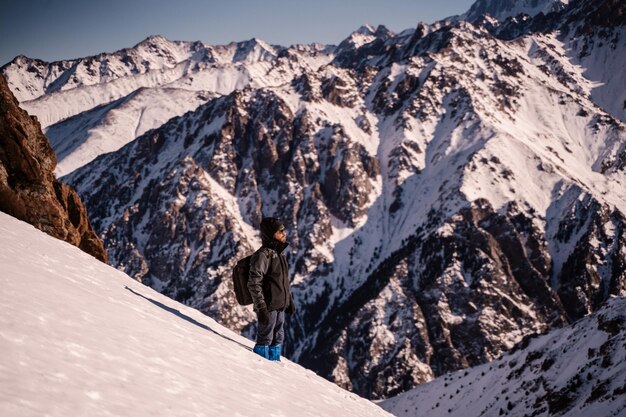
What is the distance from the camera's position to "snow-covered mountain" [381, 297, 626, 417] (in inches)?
939

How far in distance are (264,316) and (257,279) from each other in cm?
111

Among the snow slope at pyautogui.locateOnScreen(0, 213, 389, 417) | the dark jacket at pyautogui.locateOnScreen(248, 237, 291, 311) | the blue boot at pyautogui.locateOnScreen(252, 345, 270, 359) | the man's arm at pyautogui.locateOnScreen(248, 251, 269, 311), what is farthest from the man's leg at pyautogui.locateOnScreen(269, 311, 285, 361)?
the man's arm at pyautogui.locateOnScreen(248, 251, 269, 311)

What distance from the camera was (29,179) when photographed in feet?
73.8

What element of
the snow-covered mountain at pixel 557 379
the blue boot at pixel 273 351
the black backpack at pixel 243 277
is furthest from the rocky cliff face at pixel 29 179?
the snow-covered mountain at pixel 557 379

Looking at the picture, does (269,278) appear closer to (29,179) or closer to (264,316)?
(264,316)

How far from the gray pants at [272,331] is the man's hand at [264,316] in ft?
0.33

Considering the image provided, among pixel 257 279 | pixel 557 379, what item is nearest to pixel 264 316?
pixel 257 279

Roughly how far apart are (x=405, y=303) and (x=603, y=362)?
152140mm

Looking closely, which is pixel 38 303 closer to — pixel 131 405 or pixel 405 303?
pixel 131 405

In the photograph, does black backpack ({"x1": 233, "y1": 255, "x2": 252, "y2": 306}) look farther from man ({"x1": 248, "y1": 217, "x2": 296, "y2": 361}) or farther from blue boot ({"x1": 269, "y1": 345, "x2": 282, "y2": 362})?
blue boot ({"x1": 269, "y1": 345, "x2": 282, "y2": 362})

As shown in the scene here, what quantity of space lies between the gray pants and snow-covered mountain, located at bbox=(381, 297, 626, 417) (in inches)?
534

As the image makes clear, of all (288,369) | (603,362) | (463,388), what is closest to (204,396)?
(288,369)

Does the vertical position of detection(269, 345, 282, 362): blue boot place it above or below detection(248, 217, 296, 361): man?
below

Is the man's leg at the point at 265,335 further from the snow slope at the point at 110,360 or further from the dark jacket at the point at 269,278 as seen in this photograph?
the snow slope at the point at 110,360
